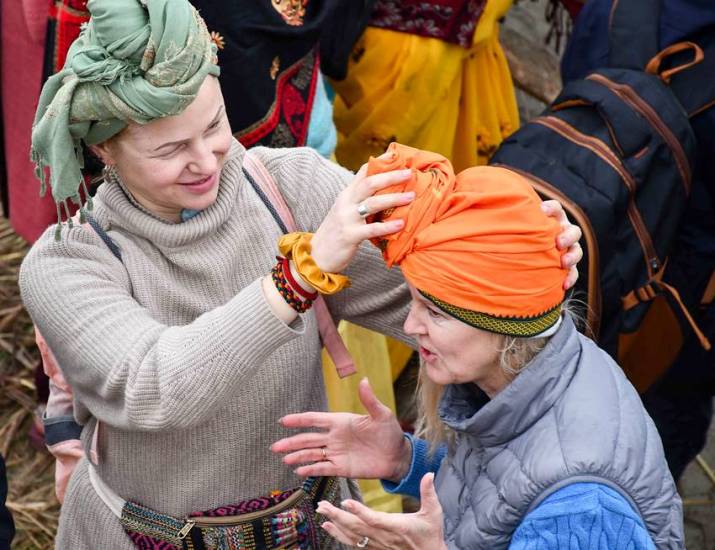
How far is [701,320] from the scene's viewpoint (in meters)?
3.08

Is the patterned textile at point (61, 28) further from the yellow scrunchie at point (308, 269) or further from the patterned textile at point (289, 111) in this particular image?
the yellow scrunchie at point (308, 269)

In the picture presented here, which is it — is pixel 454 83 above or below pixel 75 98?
below

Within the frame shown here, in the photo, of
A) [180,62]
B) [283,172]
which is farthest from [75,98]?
[283,172]

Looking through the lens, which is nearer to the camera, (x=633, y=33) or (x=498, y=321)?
(x=498, y=321)

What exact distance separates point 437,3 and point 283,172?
5.14ft

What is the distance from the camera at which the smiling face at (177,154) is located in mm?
1860

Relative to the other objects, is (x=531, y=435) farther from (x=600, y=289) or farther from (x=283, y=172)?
(x=600, y=289)

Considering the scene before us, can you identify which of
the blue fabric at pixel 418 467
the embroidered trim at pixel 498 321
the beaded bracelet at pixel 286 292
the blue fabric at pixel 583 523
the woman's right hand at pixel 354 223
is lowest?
the blue fabric at pixel 418 467

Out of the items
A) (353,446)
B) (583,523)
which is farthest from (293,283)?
(583,523)

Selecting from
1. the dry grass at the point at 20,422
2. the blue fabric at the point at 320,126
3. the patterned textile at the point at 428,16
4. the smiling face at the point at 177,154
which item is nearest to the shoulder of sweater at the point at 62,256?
the smiling face at the point at 177,154

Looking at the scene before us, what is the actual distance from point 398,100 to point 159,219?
5.63 feet

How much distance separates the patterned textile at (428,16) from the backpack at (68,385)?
1518 millimetres

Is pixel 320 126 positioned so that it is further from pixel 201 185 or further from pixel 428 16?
pixel 201 185

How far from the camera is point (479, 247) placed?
1.68 m
